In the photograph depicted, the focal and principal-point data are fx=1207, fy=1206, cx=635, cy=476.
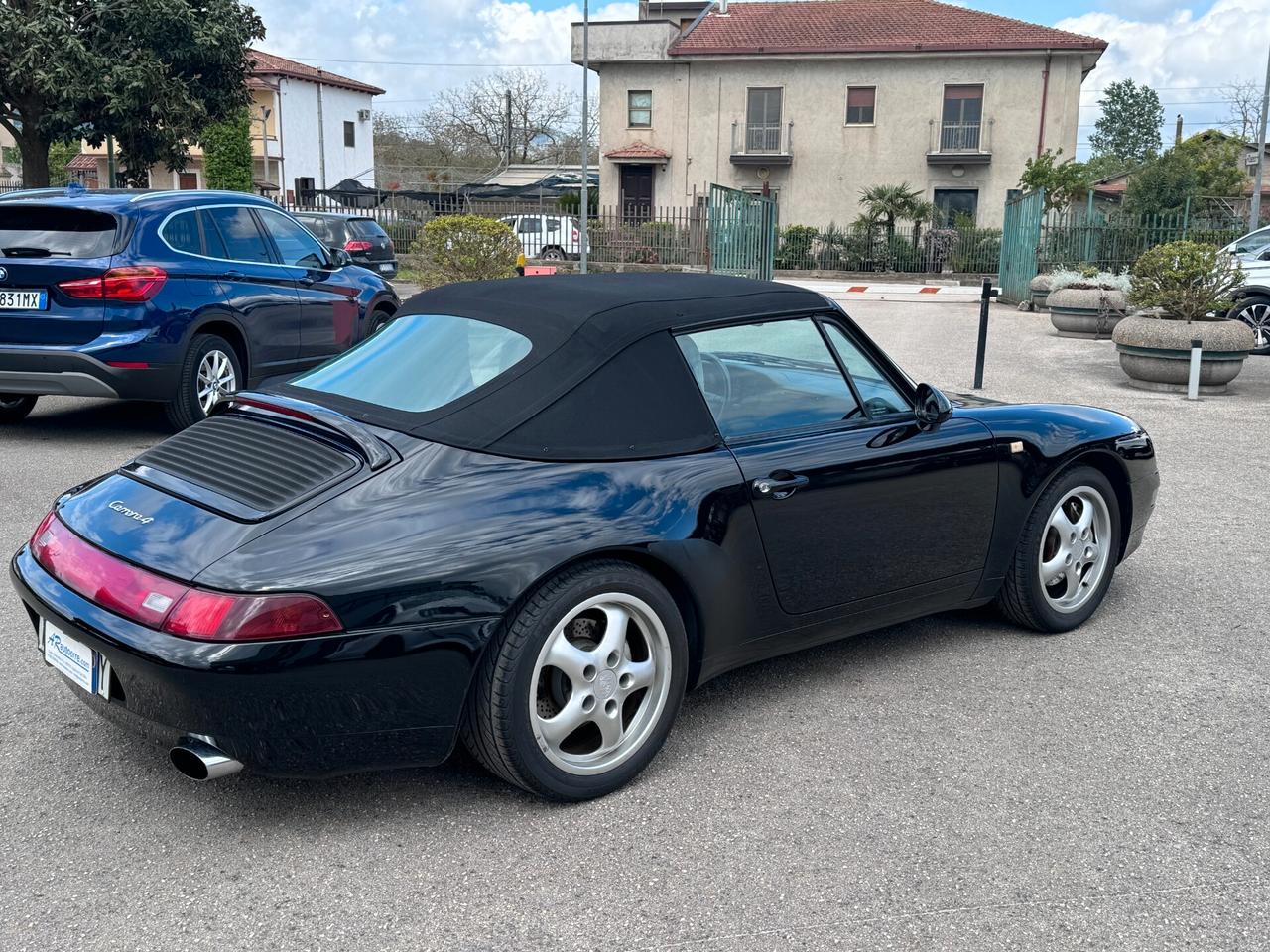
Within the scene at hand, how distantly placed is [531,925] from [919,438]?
219cm

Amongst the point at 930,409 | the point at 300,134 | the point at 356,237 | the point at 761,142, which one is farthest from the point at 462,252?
the point at 300,134

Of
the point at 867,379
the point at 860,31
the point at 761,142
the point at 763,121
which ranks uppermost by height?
the point at 860,31

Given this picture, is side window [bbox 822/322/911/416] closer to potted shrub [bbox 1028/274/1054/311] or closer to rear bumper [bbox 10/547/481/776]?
rear bumper [bbox 10/547/481/776]

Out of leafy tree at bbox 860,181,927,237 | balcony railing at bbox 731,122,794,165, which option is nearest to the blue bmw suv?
leafy tree at bbox 860,181,927,237

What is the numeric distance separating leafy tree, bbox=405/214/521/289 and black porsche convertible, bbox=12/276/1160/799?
393 inches

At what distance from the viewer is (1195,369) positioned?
38.1 feet

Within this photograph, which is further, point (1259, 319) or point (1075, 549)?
point (1259, 319)

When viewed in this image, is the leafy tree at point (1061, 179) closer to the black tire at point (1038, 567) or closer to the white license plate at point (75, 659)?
the black tire at point (1038, 567)

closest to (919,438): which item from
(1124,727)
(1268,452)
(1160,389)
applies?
(1124,727)

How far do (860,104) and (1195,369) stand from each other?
116ft

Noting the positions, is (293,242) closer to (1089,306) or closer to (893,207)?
(1089,306)

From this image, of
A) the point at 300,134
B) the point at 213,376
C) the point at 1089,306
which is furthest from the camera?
the point at 300,134

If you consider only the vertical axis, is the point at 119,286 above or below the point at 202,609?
above

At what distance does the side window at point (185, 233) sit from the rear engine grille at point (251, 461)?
494cm
